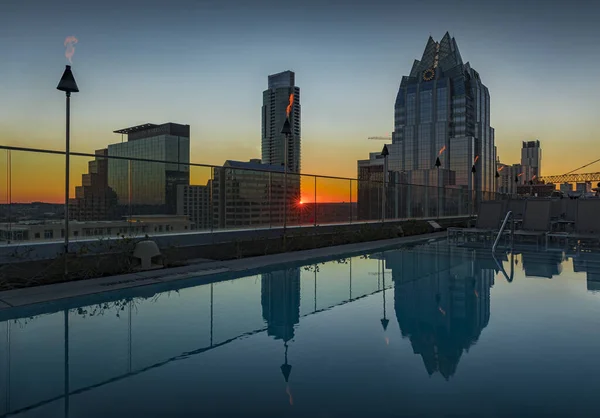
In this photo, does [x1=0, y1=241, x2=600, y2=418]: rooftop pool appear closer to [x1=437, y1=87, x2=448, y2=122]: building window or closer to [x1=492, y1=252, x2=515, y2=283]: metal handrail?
[x1=492, y1=252, x2=515, y2=283]: metal handrail

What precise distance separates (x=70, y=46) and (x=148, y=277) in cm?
467

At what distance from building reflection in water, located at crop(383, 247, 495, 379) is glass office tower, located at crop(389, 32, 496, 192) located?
133 metres

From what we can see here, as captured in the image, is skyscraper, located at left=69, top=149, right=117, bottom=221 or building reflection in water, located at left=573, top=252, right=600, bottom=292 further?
skyscraper, located at left=69, top=149, right=117, bottom=221

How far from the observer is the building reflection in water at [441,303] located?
4.14m

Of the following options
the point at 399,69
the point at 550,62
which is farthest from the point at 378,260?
the point at 399,69

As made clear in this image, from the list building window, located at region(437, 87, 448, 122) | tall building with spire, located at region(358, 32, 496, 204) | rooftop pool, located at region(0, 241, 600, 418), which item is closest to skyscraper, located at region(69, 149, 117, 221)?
rooftop pool, located at region(0, 241, 600, 418)

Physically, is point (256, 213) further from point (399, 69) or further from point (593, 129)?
point (399, 69)

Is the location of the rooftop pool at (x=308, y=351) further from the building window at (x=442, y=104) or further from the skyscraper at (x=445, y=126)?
the building window at (x=442, y=104)

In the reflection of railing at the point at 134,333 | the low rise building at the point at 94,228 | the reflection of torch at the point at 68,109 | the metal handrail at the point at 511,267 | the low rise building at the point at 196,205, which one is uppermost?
the reflection of torch at the point at 68,109

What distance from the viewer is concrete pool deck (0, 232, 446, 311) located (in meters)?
5.86

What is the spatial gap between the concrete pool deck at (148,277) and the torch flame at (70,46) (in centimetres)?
422

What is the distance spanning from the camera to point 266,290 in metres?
6.89

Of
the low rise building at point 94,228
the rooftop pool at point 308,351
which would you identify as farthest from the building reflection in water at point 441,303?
the low rise building at point 94,228

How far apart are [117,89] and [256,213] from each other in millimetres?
11103
